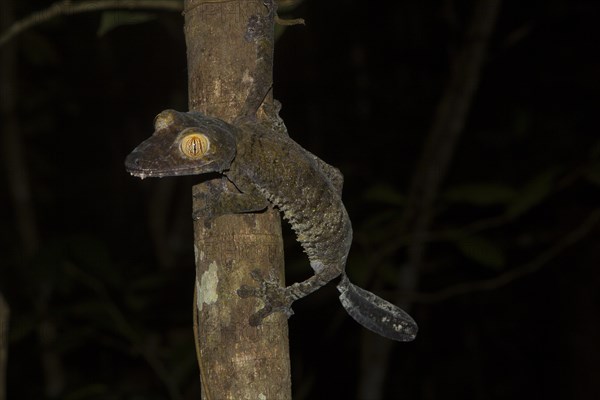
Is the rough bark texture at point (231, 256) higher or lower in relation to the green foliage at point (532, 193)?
higher

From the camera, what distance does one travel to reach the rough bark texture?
7.91 ft

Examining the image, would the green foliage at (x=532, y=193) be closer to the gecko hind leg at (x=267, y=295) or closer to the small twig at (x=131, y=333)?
the small twig at (x=131, y=333)

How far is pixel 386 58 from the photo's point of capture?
32.4 ft

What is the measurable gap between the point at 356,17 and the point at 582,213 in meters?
3.89

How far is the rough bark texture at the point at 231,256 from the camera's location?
241 cm

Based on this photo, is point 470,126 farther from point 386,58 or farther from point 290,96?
point 290,96

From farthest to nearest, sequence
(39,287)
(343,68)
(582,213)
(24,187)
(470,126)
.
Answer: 1. (343,68)
2. (470,126)
3. (24,187)
4. (582,213)
5. (39,287)

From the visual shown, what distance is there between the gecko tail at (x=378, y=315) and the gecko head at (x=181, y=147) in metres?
0.97

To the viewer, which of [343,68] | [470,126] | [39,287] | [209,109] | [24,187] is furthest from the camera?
[343,68]

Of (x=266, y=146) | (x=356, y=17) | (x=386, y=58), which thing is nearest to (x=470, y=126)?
(x=386, y=58)

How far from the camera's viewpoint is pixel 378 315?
10.2 feet

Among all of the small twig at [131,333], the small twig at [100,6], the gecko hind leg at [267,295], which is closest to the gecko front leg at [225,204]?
the gecko hind leg at [267,295]

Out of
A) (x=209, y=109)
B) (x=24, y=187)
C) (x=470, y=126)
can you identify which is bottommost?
(x=24, y=187)

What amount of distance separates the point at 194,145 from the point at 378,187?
12.0 feet
